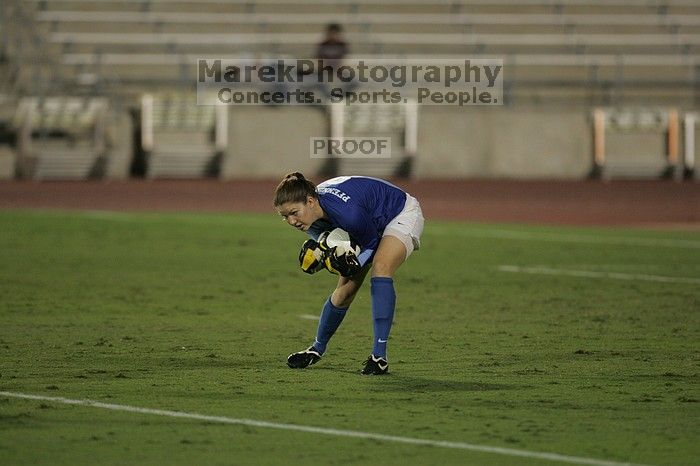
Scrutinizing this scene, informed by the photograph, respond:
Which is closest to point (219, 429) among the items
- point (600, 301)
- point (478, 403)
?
point (478, 403)

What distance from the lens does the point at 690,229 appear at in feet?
69.3

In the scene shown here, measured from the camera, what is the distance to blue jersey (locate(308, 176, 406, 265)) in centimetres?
826

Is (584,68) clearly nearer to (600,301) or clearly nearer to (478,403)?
(600,301)

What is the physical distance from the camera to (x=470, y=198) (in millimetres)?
25547

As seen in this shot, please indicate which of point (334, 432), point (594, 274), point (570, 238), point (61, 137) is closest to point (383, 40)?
point (61, 137)

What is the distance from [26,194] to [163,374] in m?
17.1

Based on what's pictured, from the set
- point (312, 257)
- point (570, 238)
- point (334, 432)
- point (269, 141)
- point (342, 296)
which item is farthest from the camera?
point (269, 141)

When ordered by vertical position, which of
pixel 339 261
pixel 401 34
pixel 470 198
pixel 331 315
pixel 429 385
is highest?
pixel 401 34

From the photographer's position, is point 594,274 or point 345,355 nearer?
point 345,355

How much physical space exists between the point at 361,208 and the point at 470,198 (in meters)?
17.3

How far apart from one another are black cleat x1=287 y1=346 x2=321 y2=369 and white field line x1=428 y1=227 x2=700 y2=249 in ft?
34.1

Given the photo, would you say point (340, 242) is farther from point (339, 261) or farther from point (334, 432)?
point (334, 432)

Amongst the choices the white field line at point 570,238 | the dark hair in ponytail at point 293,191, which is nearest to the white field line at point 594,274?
the white field line at point 570,238

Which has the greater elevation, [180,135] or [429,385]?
[429,385]
